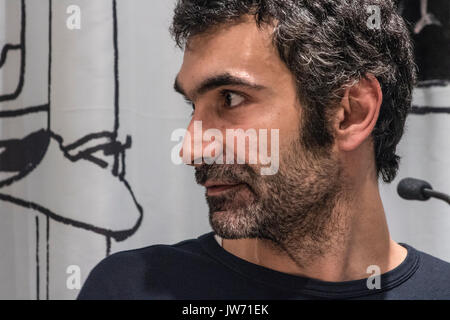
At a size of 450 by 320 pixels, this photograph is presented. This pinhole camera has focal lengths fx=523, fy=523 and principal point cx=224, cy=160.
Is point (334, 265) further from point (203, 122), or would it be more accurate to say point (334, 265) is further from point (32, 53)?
point (32, 53)

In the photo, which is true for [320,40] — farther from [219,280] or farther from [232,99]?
[219,280]

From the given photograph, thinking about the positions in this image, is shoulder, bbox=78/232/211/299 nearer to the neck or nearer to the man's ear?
the neck

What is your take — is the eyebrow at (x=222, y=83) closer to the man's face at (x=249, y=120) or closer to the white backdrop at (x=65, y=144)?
the man's face at (x=249, y=120)

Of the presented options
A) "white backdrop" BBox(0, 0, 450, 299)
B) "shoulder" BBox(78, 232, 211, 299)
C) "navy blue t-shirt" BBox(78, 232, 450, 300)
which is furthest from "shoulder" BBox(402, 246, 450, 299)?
"white backdrop" BBox(0, 0, 450, 299)

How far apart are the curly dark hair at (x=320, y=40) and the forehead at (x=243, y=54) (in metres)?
0.01

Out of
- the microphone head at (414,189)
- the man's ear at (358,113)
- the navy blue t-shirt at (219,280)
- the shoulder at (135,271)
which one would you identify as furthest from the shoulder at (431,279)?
the shoulder at (135,271)

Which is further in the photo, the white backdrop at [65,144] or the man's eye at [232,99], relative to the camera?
the white backdrop at [65,144]

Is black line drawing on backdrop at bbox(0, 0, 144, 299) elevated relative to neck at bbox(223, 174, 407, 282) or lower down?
elevated

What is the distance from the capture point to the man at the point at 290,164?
2.61ft

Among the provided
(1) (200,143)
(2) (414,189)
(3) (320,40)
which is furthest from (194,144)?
(2) (414,189)

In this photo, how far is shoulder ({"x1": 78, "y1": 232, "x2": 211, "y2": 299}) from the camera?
836 mm

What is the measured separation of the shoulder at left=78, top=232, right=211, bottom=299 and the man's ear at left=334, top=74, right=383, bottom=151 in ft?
1.03

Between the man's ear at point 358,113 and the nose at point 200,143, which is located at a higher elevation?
the man's ear at point 358,113

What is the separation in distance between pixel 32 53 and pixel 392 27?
2.20 feet
